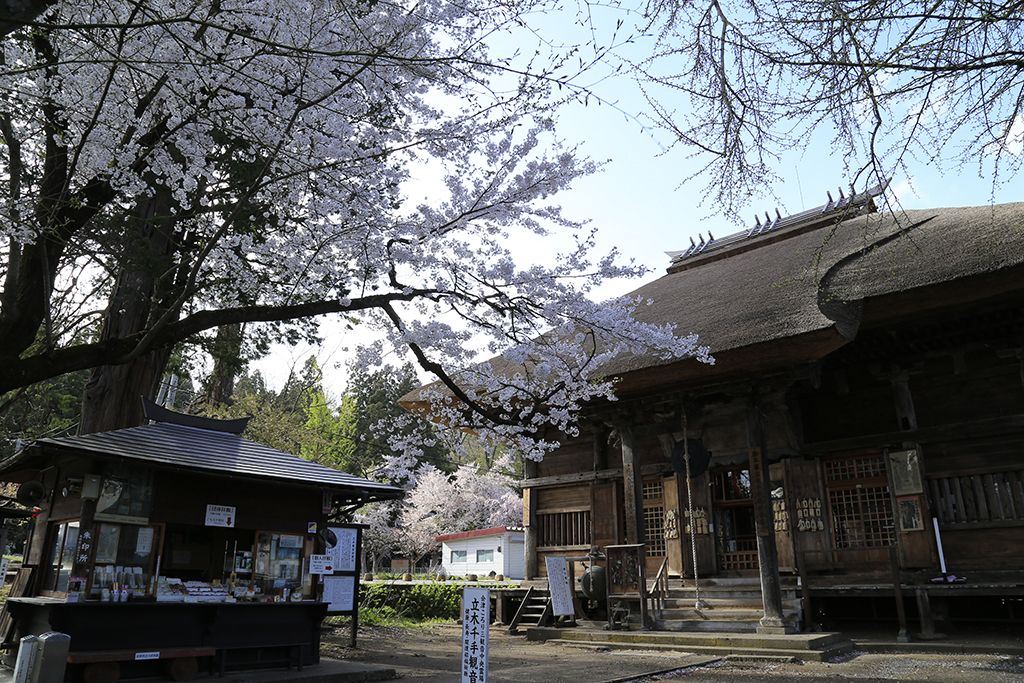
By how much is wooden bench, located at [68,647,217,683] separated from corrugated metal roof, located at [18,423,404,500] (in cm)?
190

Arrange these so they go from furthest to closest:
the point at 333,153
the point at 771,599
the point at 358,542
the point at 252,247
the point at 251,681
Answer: the point at 358,542 → the point at 771,599 → the point at 252,247 → the point at 251,681 → the point at 333,153

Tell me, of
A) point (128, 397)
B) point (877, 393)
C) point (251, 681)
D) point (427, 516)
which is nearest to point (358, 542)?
point (251, 681)

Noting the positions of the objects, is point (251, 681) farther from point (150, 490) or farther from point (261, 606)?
point (150, 490)

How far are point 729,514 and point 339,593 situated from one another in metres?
7.65

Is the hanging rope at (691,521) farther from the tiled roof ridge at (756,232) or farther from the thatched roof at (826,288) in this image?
the tiled roof ridge at (756,232)

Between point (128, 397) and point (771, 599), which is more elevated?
point (128, 397)

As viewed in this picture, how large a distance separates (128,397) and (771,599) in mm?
9751

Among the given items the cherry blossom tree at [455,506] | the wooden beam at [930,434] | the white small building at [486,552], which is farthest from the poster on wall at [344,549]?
the cherry blossom tree at [455,506]

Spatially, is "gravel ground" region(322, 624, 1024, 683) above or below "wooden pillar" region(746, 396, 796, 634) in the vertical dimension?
below

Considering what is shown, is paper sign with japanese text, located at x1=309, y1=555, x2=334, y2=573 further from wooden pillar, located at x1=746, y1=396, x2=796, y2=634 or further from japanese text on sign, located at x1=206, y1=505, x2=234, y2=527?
wooden pillar, located at x1=746, y1=396, x2=796, y2=634

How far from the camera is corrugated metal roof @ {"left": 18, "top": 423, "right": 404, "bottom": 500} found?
709 cm

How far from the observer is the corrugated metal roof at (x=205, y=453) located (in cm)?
709

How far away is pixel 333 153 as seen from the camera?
6641 mm

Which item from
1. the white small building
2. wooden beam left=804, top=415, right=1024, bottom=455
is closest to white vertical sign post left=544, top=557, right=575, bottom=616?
wooden beam left=804, top=415, right=1024, bottom=455
